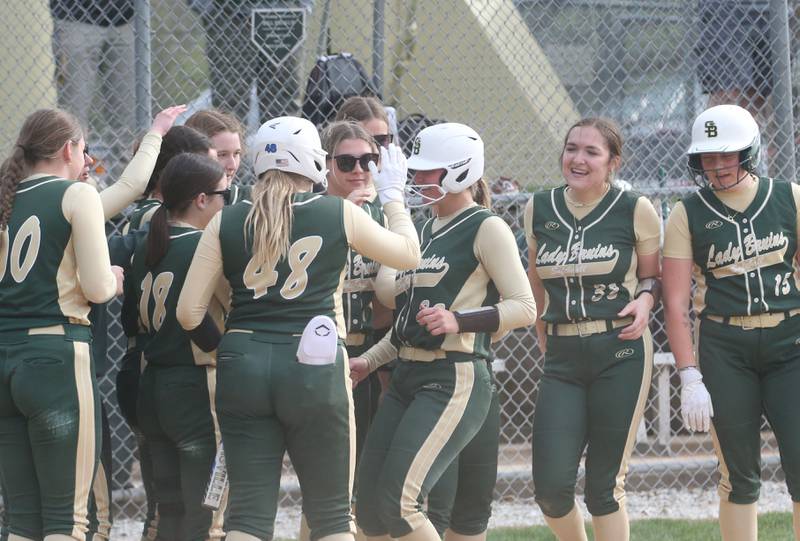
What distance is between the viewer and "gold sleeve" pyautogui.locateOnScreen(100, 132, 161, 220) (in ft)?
14.6

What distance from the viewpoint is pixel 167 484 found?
14.5 ft

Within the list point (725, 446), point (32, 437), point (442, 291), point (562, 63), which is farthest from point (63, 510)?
point (562, 63)

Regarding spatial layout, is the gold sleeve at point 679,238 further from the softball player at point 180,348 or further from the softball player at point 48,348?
the softball player at point 48,348

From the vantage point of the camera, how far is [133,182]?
4461 mm

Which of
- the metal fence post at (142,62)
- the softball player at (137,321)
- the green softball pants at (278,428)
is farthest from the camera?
the metal fence post at (142,62)

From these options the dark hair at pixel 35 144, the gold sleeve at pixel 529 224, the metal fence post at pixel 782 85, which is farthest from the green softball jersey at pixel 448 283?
the metal fence post at pixel 782 85

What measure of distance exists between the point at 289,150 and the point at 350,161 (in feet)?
2.35

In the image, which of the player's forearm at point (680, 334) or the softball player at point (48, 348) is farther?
the player's forearm at point (680, 334)

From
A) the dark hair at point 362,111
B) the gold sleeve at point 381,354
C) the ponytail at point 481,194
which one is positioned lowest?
the gold sleeve at point 381,354

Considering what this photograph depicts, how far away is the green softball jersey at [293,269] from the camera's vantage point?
3.75 m

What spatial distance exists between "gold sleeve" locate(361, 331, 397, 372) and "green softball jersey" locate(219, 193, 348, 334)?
805 millimetres

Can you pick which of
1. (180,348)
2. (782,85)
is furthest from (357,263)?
(782,85)

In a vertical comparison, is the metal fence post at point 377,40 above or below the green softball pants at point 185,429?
above

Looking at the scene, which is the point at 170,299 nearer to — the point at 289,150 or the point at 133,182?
the point at 133,182
